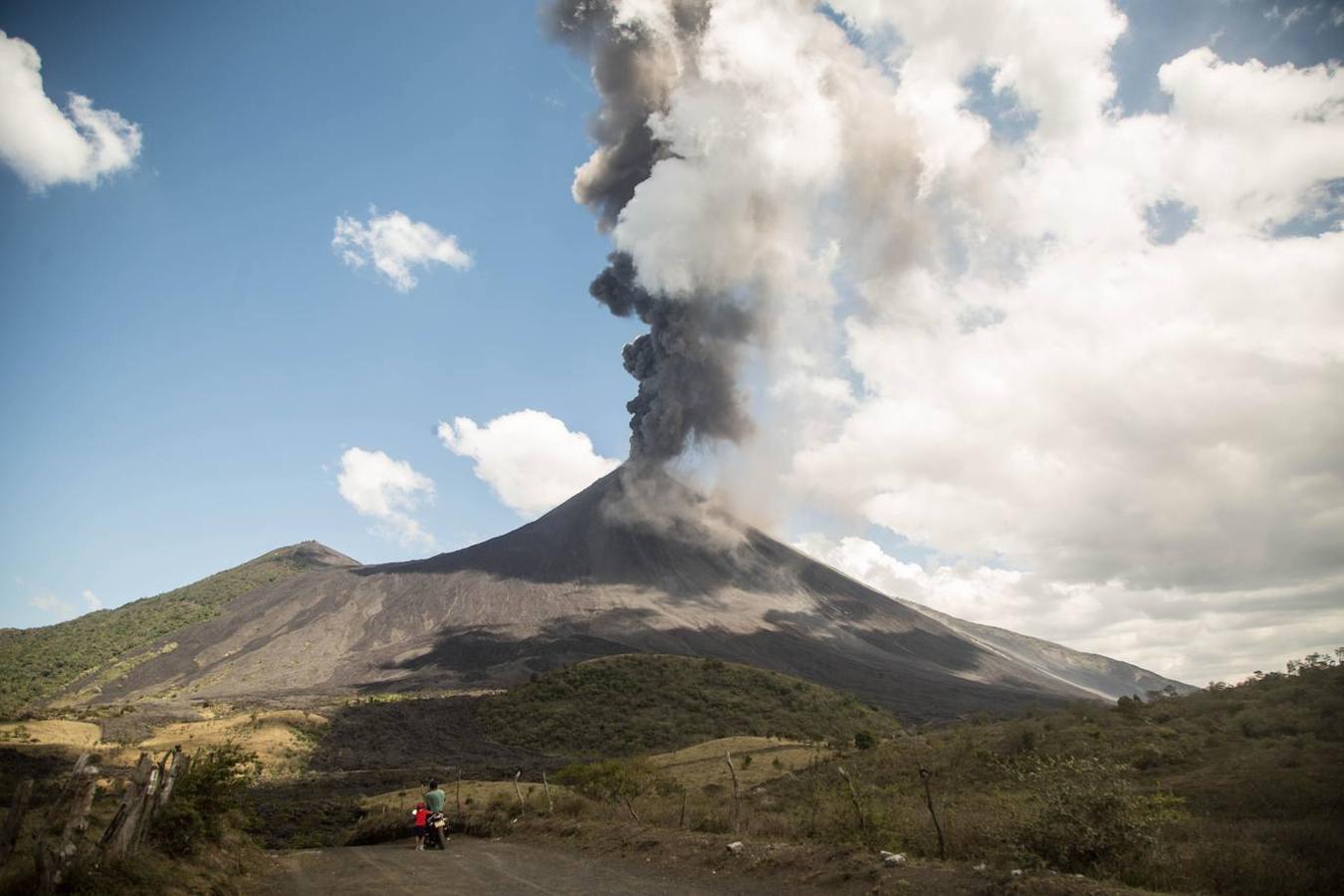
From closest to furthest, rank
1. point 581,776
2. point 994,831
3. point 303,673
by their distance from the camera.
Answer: point 994,831, point 581,776, point 303,673

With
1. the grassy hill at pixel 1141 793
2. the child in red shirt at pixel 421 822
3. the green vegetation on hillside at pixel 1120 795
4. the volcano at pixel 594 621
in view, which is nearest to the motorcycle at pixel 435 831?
the child in red shirt at pixel 421 822

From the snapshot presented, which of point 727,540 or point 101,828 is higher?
point 727,540

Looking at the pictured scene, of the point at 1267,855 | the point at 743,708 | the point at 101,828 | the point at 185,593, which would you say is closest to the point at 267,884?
the point at 101,828

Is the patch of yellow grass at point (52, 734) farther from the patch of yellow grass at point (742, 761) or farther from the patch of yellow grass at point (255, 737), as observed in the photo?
the patch of yellow grass at point (742, 761)

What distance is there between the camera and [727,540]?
141125mm

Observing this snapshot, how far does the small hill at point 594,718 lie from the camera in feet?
168

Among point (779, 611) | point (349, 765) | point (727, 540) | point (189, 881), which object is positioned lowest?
point (349, 765)

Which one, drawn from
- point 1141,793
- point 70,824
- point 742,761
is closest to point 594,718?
point 742,761

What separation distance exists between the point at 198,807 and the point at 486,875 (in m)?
5.52

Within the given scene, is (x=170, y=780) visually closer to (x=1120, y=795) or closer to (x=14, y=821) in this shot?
(x=14, y=821)

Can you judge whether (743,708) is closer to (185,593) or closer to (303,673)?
(303,673)

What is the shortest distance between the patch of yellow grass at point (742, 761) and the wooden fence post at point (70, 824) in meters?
18.9

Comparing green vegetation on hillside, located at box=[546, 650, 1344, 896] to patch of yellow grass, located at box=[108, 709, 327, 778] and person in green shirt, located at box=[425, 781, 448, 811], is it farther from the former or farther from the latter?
patch of yellow grass, located at box=[108, 709, 327, 778]

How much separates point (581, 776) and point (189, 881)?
55.4 feet
